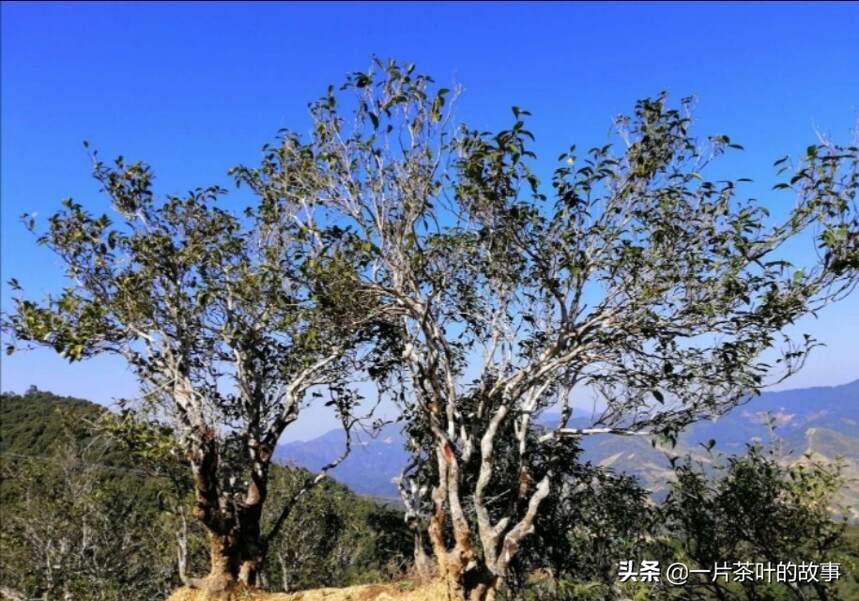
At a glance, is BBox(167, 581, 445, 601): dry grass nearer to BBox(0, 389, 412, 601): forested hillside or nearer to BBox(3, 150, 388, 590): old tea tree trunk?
BBox(3, 150, 388, 590): old tea tree trunk

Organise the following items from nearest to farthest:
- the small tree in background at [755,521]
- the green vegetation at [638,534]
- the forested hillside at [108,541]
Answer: the small tree in background at [755,521] → the green vegetation at [638,534] → the forested hillside at [108,541]

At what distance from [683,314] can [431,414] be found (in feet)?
17.7

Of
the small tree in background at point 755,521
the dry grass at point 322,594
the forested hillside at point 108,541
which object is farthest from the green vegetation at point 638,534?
the dry grass at point 322,594

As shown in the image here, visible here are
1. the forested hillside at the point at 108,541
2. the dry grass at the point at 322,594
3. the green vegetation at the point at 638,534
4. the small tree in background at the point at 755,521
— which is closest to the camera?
the dry grass at the point at 322,594

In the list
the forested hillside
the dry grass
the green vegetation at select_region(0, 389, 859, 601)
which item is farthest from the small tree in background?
the forested hillside

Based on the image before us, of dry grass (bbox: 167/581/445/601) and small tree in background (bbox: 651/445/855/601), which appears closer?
dry grass (bbox: 167/581/445/601)

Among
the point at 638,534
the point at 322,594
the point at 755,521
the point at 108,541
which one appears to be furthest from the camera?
the point at 108,541

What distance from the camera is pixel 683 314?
10.6 meters

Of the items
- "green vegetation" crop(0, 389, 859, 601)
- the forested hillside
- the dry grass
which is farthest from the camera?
the forested hillside

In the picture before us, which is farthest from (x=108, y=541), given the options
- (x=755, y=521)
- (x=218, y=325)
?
(x=755, y=521)

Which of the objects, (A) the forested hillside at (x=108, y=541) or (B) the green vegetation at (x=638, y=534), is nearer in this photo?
(B) the green vegetation at (x=638, y=534)

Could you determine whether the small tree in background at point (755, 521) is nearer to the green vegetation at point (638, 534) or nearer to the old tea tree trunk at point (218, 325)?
the green vegetation at point (638, 534)

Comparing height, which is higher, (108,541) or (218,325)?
(218,325)

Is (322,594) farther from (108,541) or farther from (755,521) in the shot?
(108,541)
